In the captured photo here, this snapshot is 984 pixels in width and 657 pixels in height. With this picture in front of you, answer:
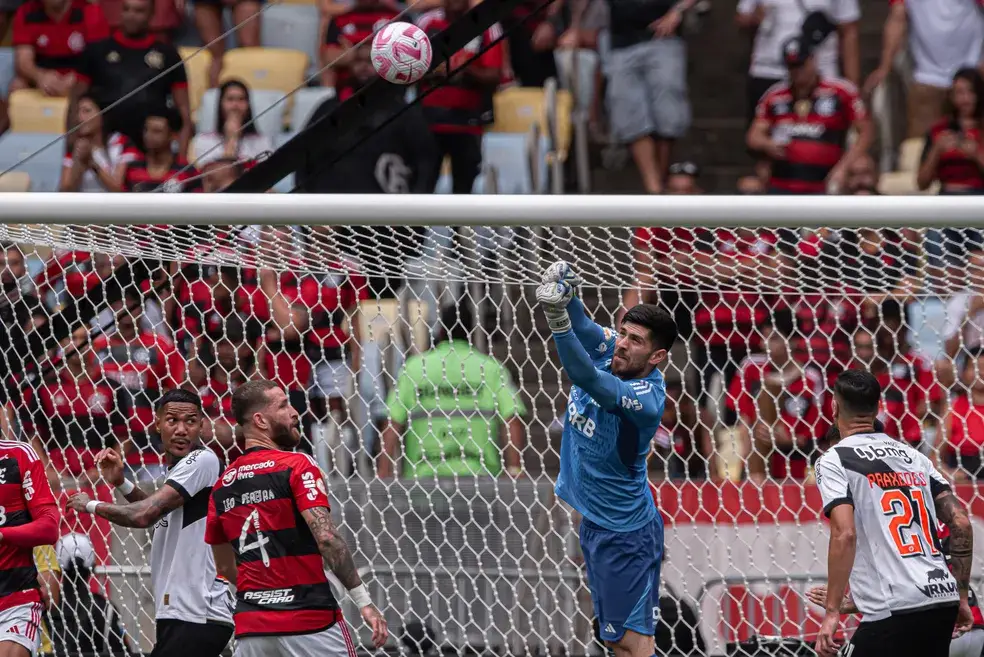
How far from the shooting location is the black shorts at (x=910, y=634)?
5.47m

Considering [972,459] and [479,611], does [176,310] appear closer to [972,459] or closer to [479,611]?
[479,611]

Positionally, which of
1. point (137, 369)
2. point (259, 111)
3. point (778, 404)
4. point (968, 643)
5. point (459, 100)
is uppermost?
point (459, 100)

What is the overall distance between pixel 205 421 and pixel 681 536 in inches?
106

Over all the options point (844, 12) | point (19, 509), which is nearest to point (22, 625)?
point (19, 509)

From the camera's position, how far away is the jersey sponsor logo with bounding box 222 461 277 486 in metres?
5.59

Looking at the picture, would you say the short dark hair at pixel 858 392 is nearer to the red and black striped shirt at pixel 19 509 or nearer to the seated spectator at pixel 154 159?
the red and black striped shirt at pixel 19 509

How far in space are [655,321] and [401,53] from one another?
2229 mm

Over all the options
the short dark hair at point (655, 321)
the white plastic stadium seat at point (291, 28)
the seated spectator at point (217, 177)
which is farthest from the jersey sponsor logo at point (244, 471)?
the white plastic stadium seat at point (291, 28)

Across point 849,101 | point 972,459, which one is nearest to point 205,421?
point 972,459

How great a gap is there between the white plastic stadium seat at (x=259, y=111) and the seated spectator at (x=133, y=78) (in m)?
A: 0.13

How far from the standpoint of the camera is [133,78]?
10.6 m

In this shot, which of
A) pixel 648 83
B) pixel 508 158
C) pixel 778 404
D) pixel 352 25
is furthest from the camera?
pixel 352 25

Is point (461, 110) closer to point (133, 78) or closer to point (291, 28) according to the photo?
point (291, 28)

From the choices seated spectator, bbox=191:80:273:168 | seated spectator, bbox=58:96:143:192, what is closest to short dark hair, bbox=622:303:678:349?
seated spectator, bbox=191:80:273:168
